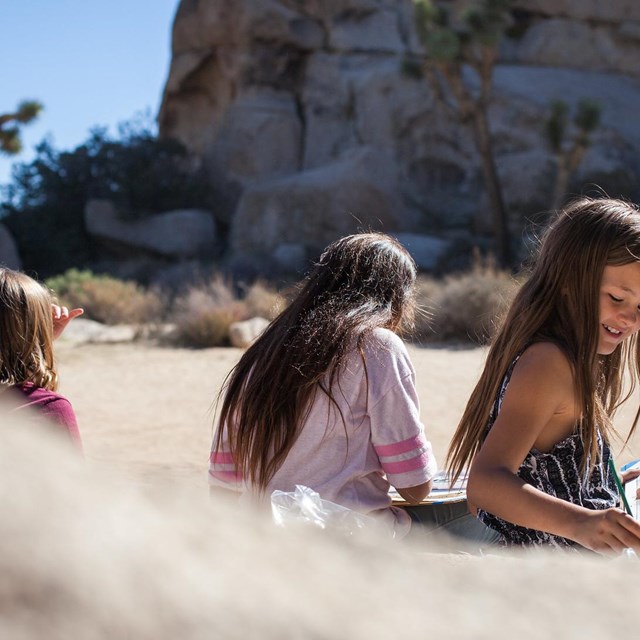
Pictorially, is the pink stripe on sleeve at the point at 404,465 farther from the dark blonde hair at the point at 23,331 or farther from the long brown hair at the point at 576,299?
the dark blonde hair at the point at 23,331

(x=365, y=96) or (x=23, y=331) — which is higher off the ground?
(x=365, y=96)

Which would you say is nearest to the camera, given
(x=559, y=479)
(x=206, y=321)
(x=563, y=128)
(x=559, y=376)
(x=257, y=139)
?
(x=559, y=376)

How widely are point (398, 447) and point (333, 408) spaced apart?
0.77ft

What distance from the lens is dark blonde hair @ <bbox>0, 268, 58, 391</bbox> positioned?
2564mm

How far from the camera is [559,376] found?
213 cm

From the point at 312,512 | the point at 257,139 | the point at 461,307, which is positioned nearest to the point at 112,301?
the point at 461,307

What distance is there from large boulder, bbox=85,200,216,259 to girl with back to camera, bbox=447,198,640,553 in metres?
21.4

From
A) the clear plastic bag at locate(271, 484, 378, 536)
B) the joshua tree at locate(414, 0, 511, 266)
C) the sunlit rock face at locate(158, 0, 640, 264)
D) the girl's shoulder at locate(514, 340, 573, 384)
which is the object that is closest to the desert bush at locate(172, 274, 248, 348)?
the joshua tree at locate(414, 0, 511, 266)

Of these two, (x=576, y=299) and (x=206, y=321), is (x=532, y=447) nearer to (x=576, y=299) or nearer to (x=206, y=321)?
(x=576, y=299)

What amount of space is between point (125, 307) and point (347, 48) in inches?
585

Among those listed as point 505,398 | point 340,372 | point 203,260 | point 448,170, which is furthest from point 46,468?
point 448,170

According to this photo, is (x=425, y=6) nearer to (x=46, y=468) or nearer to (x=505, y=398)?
(x=505, y=398)

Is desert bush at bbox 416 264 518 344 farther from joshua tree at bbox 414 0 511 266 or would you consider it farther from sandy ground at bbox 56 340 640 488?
joshua tree at bbox 414 0 511 266

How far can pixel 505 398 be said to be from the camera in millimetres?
2094
